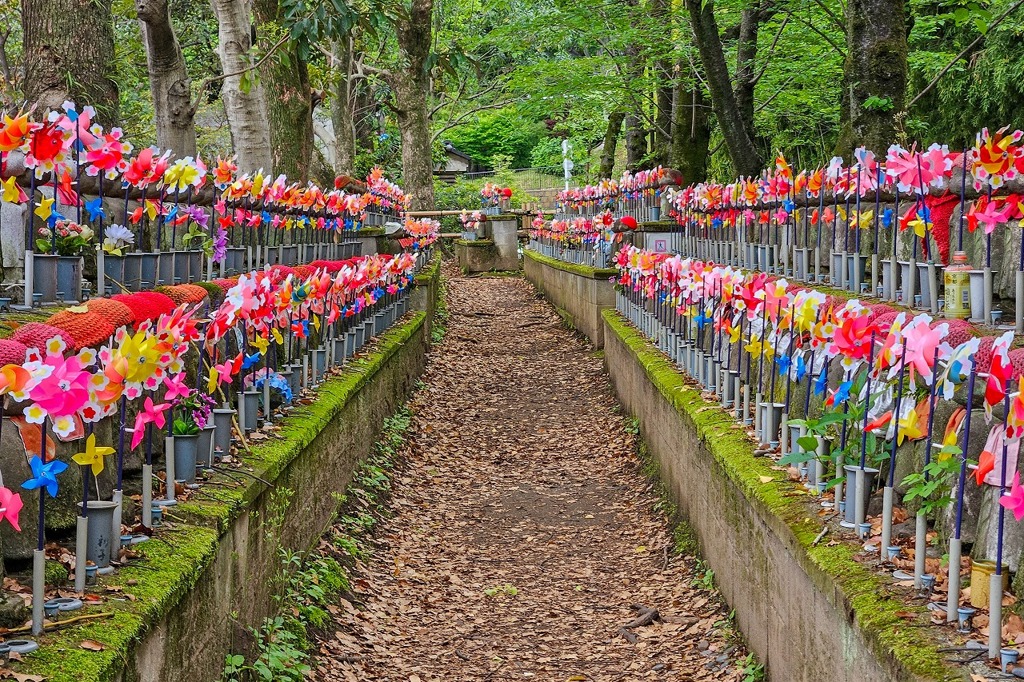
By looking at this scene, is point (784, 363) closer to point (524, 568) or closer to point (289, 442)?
point (524, 568)

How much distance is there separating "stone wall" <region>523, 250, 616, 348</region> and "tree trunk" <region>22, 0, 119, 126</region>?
7.07m

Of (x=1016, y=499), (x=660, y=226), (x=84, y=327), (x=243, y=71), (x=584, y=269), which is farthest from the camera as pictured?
(x=584, y=269)

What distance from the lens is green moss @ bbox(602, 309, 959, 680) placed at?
9.61ft

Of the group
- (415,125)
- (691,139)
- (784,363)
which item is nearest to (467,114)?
(415,125)

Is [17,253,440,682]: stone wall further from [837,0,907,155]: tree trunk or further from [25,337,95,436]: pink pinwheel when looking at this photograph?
[837,0,907,155]: tree trunk

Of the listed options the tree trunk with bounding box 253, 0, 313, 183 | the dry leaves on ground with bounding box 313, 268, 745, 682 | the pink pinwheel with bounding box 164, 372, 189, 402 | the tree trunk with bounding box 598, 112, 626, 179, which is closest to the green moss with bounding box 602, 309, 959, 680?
the dry leaves on ground with bounding box 313, 268, 745, 682

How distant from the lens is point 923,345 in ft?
11.5

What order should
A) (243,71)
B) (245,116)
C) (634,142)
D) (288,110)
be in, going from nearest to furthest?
(243,71) → (245,116) → (288,110) → (634,142)

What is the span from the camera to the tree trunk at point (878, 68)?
809 cm

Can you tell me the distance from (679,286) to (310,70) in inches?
278

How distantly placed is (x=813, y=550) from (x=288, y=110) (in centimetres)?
896

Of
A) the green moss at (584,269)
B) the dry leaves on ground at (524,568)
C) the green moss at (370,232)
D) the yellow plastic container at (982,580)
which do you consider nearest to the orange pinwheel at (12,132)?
the dry leaves on ground at (524,568)

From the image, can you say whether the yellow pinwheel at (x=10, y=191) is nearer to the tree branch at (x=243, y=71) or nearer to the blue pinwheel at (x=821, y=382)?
the blue pinwheel at (x=821, y=382)

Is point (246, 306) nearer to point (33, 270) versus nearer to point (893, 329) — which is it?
point (33, 270)
